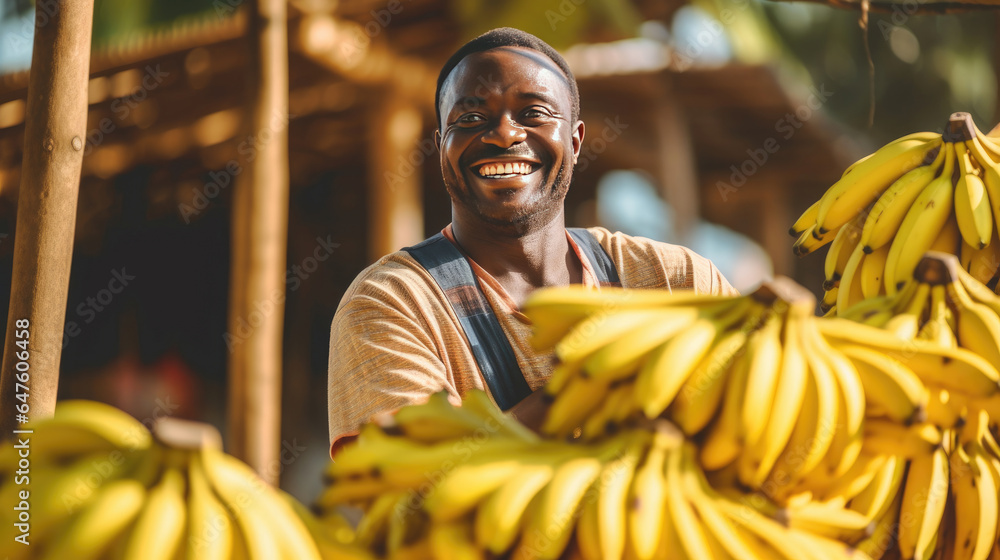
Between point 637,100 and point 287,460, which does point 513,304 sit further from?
point 287,460

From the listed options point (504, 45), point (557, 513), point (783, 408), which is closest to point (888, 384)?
point (783, 408)

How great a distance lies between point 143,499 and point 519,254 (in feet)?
4.30

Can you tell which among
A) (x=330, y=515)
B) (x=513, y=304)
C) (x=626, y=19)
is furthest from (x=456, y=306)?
(x=626, y=19)

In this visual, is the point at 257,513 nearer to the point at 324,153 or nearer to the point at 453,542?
the point at 453,542

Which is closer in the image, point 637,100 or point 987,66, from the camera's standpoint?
point 637,100

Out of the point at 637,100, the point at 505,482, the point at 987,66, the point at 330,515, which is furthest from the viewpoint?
the point at 987,66

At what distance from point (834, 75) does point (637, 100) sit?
1017 centimetres

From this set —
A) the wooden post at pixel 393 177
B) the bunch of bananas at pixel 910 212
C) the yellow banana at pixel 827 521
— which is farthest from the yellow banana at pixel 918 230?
the wooden post at pixel 393 177

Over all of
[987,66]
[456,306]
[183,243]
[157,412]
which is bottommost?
[157,412]

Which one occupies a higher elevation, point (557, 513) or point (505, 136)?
point (505, 136)

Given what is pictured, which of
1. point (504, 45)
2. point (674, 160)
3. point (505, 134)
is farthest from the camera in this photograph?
point (674, 160)

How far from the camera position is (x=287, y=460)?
320 inches

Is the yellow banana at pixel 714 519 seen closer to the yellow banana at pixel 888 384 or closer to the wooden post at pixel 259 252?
the yellow banana at pixel 888 384

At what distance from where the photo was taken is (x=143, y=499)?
98cm
